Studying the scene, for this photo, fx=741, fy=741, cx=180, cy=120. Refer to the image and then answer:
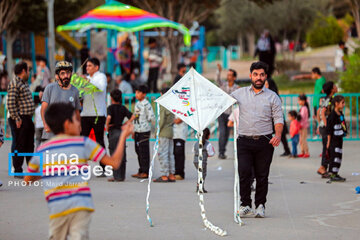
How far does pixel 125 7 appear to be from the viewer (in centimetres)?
2031

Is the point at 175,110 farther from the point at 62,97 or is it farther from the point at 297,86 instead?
the point at 297,86

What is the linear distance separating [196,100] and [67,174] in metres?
3.20

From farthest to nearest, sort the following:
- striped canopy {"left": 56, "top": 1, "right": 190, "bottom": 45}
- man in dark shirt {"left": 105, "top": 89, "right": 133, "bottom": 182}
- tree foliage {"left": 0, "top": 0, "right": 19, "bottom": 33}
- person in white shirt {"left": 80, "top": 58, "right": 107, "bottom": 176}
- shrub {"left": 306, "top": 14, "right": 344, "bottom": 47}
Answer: shrub {"left": 306, "top": 14, "right": 344, "bottom": 47}, tree foliage {"left": 0, "top": 0, "right": 19, "bottom": 33}, striped canopy {"left": 56, "top": 1, "right": 190, "bottom": 45}, person in white shirt {"left": 80, "top": 58, "right": 107, "bottom": 176}, man in dark shirt {"left": 105, "top": 89, "right": 133, "bottom": 182}

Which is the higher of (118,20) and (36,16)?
(36,16)

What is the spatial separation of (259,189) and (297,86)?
65.2 ft

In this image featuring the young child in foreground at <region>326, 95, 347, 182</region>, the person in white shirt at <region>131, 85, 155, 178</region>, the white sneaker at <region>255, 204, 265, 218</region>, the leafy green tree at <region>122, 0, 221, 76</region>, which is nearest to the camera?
the white sneaker at <region>255, 204, 265, 218</region>

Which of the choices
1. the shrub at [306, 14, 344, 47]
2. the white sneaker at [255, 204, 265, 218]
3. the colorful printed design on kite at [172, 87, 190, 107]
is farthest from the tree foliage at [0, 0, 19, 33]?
the shrub at [306, 14, 344, 47]

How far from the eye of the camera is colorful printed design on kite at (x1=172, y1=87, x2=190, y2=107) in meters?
8.61

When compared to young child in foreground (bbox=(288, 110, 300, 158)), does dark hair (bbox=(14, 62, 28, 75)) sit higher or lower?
higher

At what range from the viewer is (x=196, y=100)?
859 centimetres

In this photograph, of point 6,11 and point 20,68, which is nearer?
point 20,68

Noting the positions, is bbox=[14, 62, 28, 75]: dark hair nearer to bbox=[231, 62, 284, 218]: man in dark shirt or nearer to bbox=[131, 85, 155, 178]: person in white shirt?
bbox=[131, 85, 155, 178]: person in white shirt

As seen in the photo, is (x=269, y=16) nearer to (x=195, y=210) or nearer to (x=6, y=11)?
(x=6, y=11)

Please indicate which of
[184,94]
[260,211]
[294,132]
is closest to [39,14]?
[294,132]
